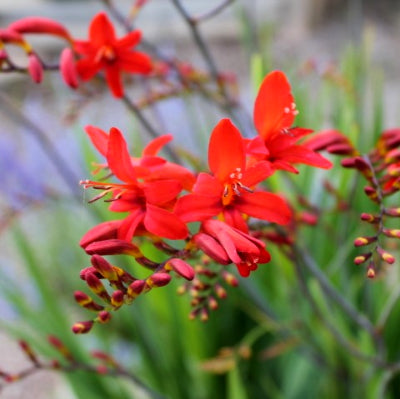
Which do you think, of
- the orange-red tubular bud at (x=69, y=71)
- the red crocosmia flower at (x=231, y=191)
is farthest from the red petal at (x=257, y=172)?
the orange-red tubular bud at (x=69, y=71)

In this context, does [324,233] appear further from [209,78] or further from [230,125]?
[230,125]

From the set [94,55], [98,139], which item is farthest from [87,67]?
[98,139]

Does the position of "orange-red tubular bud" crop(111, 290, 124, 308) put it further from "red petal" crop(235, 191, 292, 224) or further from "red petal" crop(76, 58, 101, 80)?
"red petal" crop(76, 58, 101, 80)

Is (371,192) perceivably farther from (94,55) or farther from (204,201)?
(94,55)

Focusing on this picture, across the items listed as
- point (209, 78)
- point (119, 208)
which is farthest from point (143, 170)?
point (209, 78)

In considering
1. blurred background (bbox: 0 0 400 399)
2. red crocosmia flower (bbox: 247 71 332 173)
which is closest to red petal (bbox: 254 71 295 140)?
red crocosmia flower (bbox: 247 71 332 173)

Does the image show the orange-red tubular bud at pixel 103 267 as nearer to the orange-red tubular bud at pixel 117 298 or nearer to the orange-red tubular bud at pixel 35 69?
the orange-red tubular bud at pixel 117 298

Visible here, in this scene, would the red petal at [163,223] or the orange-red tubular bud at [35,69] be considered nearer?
the red petal at [163,223]
